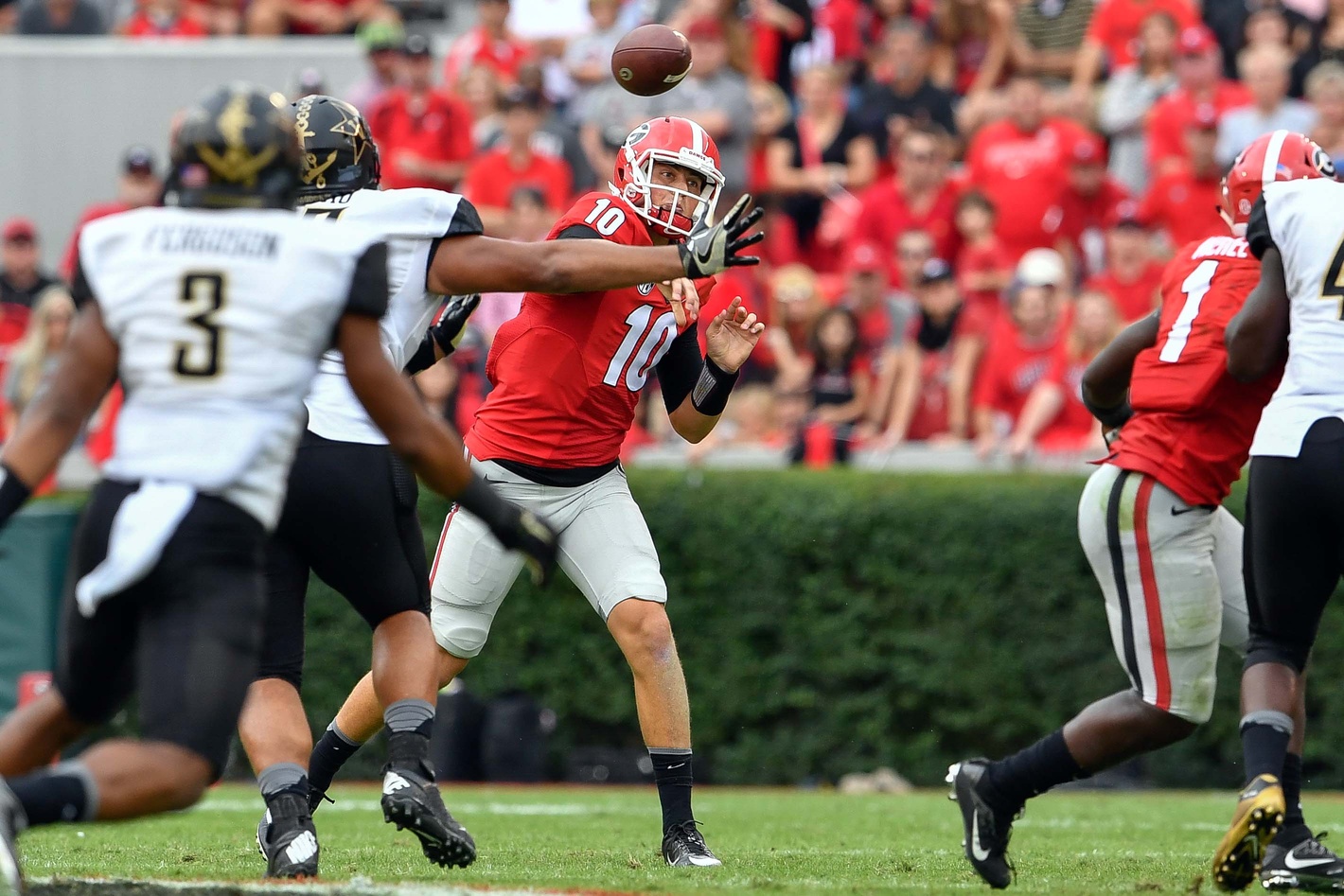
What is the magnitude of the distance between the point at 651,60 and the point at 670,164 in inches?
19.2

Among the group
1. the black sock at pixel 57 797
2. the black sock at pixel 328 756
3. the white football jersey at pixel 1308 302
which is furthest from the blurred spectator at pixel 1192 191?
the black sock at pixel 57 797

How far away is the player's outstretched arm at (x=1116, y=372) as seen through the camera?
567 cm

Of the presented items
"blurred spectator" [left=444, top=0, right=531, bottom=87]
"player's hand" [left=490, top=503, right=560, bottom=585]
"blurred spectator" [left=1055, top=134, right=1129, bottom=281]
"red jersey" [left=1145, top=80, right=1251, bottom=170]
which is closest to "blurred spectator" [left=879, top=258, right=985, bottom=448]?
"blurred spectator" [left=1055, top=134, right=1129, bottom=281]

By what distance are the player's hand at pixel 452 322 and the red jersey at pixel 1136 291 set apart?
5553 millimetres

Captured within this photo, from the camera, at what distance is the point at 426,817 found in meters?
4.70

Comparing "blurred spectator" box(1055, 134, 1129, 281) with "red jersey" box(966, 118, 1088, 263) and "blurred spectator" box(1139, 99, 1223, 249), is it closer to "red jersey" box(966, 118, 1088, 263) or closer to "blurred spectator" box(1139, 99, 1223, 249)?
"red jersey" box(966, 118, 1088, 263)

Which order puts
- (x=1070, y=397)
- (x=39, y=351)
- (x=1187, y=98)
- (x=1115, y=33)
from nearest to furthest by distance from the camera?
(x=1070, y=397) < (x=39, y=351) < (x=1187, y=98) < (x=1115, y=33)

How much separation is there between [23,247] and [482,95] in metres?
3.35

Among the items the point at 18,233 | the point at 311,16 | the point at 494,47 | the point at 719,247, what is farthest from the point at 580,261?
the point at 311,16

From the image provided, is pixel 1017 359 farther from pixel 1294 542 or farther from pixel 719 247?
pixel 719 247

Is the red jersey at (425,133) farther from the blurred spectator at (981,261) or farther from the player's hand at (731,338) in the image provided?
the player's hand at (731,338)

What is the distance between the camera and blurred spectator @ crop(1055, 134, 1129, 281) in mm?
11430

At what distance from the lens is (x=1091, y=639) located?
9391 millimetres

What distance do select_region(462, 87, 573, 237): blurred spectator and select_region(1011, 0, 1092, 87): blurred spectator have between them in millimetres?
3525
